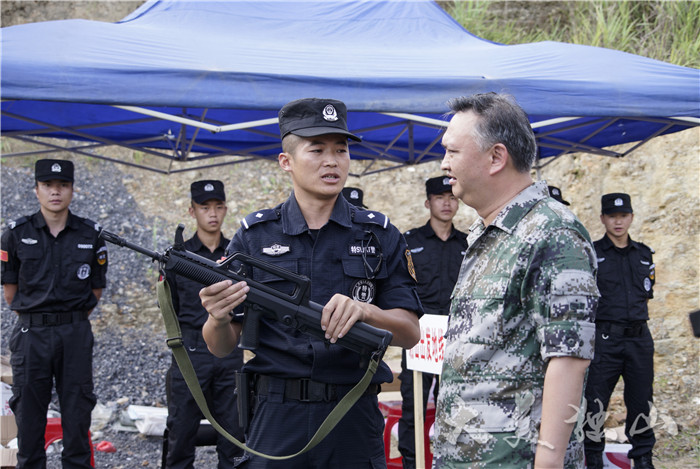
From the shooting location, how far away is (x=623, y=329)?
19.3 feet

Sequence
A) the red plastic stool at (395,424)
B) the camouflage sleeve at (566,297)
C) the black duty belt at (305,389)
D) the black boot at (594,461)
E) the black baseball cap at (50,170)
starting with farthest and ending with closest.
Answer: the black boot at (594,461) < the red plastic stool at (395,424) < the black baseball cap at (50,170) < the black duty belt at (305,389) < the camouflage sleeve at (566,297)

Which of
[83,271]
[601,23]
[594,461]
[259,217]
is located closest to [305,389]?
[259,217]

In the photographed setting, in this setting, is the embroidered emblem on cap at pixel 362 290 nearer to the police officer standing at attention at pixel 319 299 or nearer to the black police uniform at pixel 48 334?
the police officer standing at attention at pixel 319 299

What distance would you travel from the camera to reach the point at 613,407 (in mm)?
7441

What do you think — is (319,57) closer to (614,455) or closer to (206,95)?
(206,95)

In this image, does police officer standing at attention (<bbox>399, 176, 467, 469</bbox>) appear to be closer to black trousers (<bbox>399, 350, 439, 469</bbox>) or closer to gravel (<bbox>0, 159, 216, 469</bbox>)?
black trousers (<bbox>399, 350, 439, 469</bbox>)

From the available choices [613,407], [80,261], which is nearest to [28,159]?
[80,261]

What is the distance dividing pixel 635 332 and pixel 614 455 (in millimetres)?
1078

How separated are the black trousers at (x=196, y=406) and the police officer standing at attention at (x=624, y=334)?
3.04 meters

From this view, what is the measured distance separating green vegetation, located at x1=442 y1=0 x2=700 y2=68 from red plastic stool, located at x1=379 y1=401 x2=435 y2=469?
714 cm

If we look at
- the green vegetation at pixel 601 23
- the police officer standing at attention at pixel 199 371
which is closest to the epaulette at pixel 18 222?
the police officer standing at attention at pixel 199 371

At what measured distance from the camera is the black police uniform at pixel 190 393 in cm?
490

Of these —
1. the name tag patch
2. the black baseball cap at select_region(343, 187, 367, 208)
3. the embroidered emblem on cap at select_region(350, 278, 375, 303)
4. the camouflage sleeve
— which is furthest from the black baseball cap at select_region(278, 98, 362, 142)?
the black baseball cap at select_region(343, 187, 367, 208)

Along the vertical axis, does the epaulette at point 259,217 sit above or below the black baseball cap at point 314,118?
below
